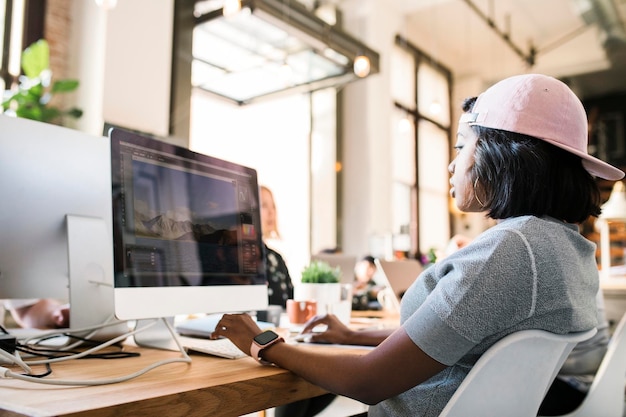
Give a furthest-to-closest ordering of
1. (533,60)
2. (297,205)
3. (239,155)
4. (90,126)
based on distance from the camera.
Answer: (533,60), (297,205), (239,155), (90,126)

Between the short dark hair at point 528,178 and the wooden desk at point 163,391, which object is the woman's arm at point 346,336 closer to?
the wooden desk at point 163,391

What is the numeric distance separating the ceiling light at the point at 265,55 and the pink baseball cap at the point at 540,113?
147 inches

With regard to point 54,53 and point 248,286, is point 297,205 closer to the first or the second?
point 54,53

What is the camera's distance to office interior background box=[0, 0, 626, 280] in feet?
14.1

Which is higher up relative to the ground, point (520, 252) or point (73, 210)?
point (73, 210)

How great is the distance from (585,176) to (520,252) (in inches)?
11.4

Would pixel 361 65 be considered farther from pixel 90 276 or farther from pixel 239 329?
pixel 239 329

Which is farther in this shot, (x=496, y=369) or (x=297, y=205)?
(x=297, y=205)

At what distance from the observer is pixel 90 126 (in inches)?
165

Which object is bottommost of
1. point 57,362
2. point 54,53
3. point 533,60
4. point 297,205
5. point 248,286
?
point 57,362

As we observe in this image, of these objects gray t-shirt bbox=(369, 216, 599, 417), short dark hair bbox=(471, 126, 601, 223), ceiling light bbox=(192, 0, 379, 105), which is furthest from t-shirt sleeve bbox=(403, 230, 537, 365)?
ceiling light bbox=(192, 0, 379, 105)

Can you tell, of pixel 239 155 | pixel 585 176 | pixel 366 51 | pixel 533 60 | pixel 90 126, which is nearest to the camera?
pixel 585 176

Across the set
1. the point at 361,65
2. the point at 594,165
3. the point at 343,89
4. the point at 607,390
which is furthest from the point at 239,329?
the point at 343,89

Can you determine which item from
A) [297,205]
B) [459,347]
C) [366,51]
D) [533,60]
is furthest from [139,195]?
[533,60]
